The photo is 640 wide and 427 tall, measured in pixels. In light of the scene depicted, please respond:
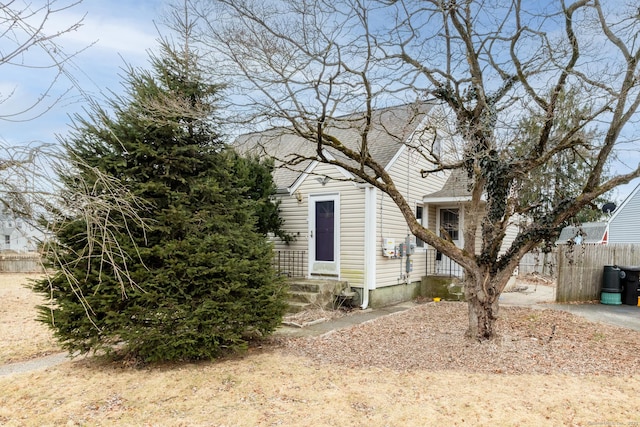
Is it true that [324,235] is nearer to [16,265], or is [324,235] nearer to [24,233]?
[24,233]

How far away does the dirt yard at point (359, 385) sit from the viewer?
12.3 ft

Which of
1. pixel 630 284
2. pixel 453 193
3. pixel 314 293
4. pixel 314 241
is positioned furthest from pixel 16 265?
pixel 630 284

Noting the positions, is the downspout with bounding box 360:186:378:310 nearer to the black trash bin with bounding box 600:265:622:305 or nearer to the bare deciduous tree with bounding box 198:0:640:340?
the bare deciduous tree with bounding box 198:0:640:340

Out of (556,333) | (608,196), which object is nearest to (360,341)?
(556,333)

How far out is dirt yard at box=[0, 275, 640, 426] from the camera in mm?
3738

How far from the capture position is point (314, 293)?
905cm

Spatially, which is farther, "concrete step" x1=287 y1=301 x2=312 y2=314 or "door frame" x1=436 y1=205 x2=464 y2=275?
"door frame" x1=436 y1=205 x2=464 y2=275

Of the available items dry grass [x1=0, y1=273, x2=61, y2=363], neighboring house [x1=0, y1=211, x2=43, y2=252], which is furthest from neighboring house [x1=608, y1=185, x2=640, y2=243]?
neighboring house [x1=0, y1=211, x2=43, y2=252]

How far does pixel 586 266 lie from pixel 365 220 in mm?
6465

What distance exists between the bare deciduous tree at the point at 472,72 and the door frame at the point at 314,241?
3869 mm

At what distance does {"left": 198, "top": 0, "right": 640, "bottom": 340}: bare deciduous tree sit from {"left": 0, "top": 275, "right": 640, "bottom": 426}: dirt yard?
1048 mm

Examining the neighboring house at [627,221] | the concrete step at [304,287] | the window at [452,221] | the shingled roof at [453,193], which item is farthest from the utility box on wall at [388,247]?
the neighboring house at [627,221]

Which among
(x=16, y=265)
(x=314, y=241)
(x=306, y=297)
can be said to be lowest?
(x=16, y=265)

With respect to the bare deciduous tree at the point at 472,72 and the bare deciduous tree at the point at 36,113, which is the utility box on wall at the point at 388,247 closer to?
the bare deciduous tree at the point at 472,72
